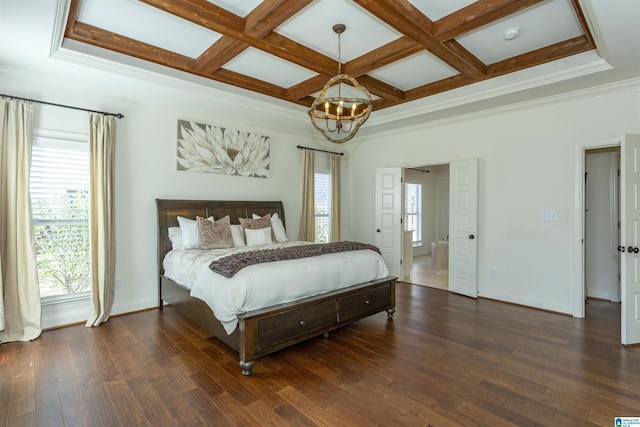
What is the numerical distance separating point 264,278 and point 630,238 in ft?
11.7

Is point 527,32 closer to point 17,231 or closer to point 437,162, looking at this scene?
point 437,162

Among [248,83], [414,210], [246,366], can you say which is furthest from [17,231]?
[414,210]

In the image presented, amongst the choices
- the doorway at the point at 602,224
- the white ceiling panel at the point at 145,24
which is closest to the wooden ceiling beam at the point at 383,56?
the white ceiling panel at the point at 145,24

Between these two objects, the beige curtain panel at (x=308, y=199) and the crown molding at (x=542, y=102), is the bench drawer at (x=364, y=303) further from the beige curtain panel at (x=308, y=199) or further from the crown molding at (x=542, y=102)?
the crown molding at (x=542, y=102)

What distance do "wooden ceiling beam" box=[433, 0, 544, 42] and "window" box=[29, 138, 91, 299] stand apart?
3.98m

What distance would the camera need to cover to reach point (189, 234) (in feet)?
13.2

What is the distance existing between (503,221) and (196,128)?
14.9 ft

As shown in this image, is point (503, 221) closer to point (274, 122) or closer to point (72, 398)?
point (274, 122)

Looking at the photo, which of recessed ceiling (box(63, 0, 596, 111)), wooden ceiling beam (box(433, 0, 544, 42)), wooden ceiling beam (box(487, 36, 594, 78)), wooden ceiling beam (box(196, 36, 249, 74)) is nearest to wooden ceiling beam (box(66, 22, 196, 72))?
recessed ceiling (box(63, 0, 596, 111))

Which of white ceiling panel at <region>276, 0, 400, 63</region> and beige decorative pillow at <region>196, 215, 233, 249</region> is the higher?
white ceiling panel at <region>276, 0, 400, 63</region>

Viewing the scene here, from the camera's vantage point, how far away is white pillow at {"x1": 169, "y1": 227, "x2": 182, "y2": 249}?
4059 millimetres

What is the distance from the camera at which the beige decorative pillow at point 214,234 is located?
397 centimetres

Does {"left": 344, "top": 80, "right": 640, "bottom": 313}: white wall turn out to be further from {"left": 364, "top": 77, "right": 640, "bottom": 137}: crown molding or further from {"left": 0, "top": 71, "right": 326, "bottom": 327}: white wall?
{"left": 0, "top": 71, "right": 326, "bottom": 327}: white wall

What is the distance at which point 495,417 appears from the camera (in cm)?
201
